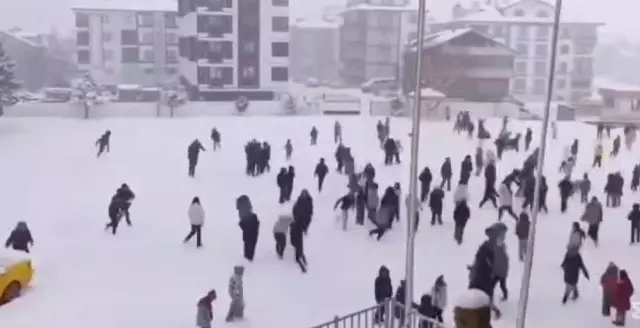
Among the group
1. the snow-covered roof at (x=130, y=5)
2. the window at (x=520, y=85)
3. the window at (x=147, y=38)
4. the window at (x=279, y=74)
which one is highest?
the snow-covered roof at (x=130, y=5)

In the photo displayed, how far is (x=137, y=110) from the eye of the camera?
4219 centimetres

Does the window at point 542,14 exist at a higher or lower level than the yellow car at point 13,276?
higher

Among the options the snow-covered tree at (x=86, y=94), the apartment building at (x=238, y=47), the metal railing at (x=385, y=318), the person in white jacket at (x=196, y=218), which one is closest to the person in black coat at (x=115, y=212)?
the person in white jacket at (x=196, y=218)

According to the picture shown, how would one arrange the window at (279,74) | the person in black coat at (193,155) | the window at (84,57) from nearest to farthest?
1. the person in black coat at (193,155)
2. the window at (279,74)
3. the window at (84,57)

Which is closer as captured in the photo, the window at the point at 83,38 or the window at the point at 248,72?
the window at the point at 248,72

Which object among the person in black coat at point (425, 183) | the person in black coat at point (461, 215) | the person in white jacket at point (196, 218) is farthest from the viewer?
the person in black coat at point (425, 183)

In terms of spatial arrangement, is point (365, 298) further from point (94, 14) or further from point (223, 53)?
point (94, 14)

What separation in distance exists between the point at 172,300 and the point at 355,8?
49.0 metres

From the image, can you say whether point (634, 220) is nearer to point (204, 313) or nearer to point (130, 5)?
point (204, 313)

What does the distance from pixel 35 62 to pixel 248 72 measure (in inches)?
810

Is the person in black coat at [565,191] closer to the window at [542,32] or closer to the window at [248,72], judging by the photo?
the window at [248,72]

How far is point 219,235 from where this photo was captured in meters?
13.3

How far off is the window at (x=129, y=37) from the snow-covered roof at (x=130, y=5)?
1.47 meters

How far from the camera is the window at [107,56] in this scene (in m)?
52.3
